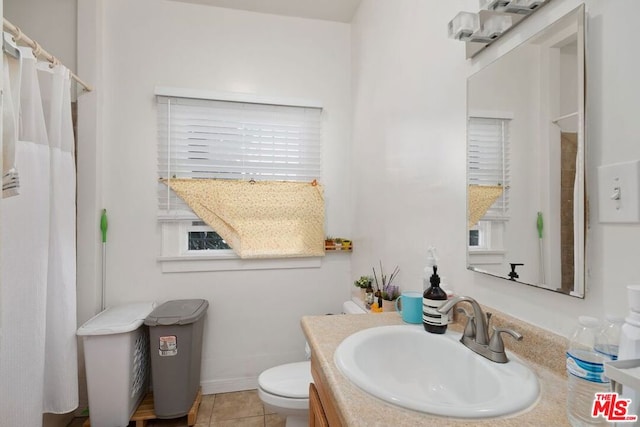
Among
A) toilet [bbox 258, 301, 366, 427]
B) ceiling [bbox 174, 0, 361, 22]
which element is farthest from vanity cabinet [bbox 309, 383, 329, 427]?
ceiling [bbox 174, 0, 361, 22]

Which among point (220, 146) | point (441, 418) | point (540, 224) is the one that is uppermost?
point (220, 146)

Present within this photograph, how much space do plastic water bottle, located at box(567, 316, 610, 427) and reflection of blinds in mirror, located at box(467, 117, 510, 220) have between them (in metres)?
0.42

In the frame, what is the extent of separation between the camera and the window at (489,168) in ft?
3.18

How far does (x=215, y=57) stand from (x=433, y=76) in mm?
1618

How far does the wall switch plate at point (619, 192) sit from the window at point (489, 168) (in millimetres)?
283

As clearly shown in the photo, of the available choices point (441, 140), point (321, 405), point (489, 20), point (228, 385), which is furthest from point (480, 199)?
point (228, 385)

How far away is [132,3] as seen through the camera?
83.8 inches

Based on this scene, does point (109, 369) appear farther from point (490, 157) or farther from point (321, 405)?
point (490, 157)

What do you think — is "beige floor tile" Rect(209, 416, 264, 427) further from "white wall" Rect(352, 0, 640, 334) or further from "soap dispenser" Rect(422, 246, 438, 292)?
"soap dispenser" Rect(422, 246, 438, 292)

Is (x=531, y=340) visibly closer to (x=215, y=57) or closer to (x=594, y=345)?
(x=594, y=345)

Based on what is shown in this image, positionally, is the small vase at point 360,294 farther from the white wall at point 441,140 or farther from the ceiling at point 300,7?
the ceiling at point 300,7

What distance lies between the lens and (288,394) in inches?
57.7

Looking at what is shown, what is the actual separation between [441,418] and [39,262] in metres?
1.78

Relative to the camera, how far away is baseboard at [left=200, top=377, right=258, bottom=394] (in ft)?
7.15
